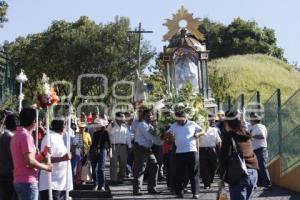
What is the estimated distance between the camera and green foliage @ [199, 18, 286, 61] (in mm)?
61844

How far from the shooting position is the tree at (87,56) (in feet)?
181

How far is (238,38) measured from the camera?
62125 millimetres

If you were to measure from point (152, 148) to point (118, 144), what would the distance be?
1.49 meters

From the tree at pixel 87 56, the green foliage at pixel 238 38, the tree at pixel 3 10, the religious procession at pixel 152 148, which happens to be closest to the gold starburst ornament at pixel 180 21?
the religious procession at pixel 152 148

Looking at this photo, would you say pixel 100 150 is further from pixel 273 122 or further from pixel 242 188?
pixel 242 188

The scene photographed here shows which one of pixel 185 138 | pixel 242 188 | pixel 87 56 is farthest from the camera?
pixel 87 56

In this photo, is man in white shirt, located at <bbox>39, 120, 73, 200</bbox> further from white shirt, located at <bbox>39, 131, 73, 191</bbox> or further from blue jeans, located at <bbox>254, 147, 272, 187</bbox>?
blue jeans, located at <bbox>254, 147, 272, 187</bbox>

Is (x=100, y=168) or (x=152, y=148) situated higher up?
(x=152, y=148)

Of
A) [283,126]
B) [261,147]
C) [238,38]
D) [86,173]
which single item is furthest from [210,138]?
[238,38]

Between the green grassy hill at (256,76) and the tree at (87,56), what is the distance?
34.8 ft

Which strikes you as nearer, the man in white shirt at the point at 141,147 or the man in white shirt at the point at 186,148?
the man in white shirt at the point at 186,148

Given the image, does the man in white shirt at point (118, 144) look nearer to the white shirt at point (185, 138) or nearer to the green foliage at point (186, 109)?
the green foliage at point (186, 109)

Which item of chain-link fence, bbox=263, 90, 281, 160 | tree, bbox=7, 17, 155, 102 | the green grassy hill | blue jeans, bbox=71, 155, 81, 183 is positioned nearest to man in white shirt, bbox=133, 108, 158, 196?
blue jeans, bbox=71, 155, 81, 183

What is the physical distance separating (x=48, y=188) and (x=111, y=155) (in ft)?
27.1
